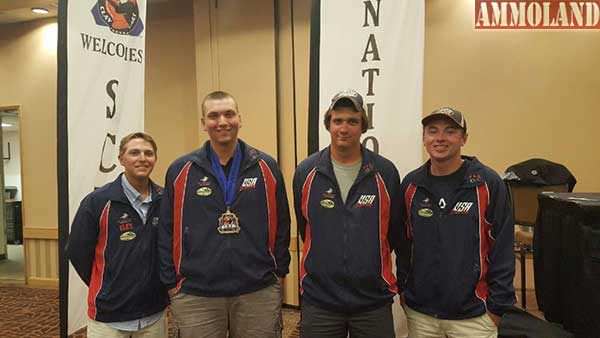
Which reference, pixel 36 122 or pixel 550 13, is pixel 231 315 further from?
pixel 36 122

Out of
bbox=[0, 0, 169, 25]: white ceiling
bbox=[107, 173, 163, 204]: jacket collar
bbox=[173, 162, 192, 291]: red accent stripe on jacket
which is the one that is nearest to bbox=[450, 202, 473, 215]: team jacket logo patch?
bbox=[173, 162, 192, 291]: red accent stripe on jacket

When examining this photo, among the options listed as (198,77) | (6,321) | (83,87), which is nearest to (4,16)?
(198,77)

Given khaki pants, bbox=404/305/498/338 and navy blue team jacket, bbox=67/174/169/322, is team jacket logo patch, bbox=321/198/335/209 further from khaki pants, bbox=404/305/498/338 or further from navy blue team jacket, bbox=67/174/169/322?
navy blue team jacket, bbox=67/174/169/322

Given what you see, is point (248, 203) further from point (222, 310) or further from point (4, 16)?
point (4, 16)

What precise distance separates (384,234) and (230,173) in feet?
2.42

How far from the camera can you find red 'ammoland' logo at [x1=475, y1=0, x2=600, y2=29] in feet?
13.5

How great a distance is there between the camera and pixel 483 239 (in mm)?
1969

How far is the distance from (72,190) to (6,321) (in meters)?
2.98

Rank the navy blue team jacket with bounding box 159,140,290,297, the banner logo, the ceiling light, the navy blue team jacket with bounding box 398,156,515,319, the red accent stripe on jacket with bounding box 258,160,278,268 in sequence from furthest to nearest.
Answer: the ceiling light → the banner logo → the red accent stripe on jacket with bounding box 258,160,278,268 → the navy blue team jacket with bounding box 159,140,290,297 → the navy blue team jacket with bounding box 398,156,515,319

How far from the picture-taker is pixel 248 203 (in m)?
2.12

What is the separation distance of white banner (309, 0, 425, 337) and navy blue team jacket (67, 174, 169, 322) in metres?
0.97

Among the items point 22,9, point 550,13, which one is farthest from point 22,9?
point 550,13

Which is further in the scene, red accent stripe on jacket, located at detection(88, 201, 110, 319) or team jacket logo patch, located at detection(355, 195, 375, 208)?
red accent stripe on jacket, located at detection(88, 201, 110, 319)

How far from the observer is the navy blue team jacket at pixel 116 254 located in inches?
83.7
